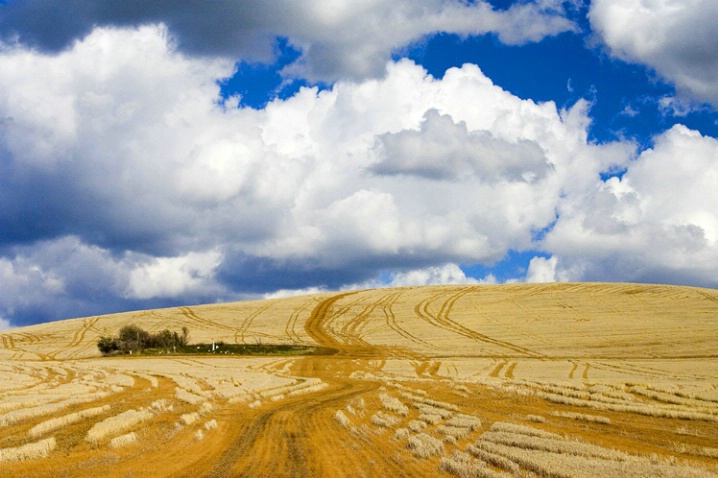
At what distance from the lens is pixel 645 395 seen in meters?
28.0

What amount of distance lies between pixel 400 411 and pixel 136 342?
57729mm

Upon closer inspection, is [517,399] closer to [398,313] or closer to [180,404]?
[180,404]

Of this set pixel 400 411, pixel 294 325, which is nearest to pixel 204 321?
pixel 294 325

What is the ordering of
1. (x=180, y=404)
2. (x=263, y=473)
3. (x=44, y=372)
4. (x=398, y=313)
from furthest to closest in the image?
(x=398, y=313), (x=44, y=372), (x=180, y=404), (x=263, y=473)

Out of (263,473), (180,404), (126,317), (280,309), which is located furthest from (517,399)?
(126,317)

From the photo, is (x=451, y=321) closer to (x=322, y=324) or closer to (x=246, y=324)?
(x=322, y=324)

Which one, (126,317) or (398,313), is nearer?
(398,313)

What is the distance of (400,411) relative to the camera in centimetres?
2320

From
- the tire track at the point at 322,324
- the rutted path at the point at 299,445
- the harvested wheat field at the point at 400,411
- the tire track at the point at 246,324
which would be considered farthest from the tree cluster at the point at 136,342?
the rutted path at the point at 299,445

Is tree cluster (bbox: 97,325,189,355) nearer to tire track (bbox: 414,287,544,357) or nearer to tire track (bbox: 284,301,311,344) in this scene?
tire track (bbox: 284,301,311,344)

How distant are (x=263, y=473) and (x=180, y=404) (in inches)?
487

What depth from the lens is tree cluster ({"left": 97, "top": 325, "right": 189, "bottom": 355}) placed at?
7150cm

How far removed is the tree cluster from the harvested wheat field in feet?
10.3

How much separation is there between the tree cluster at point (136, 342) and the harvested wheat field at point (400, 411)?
313cm
